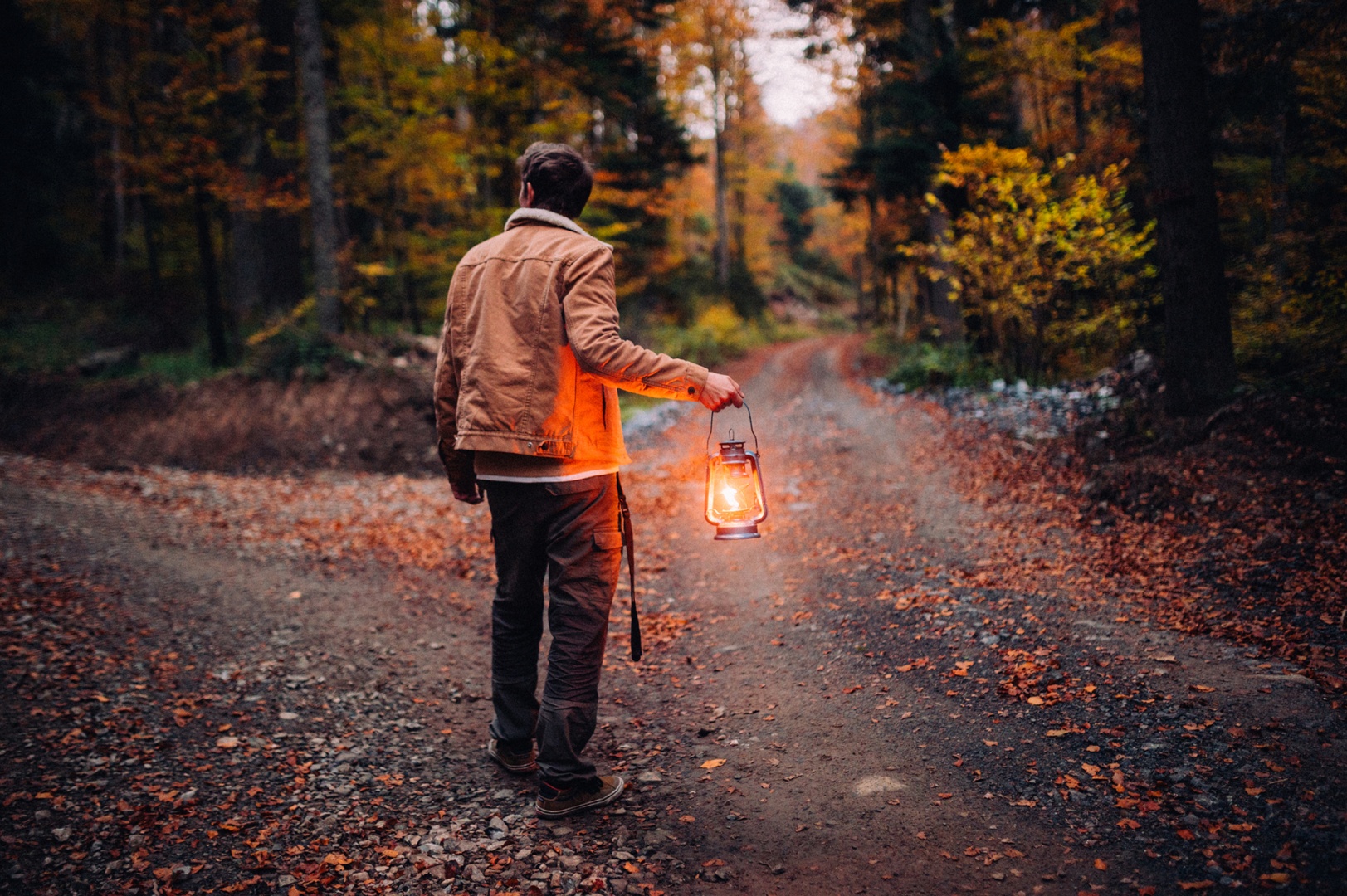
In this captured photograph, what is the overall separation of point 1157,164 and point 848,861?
715cm

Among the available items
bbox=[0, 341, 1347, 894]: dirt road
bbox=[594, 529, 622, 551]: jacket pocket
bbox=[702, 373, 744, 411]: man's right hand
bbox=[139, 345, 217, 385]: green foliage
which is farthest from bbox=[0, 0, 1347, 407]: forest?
bbox=[594, 529, 622, 551]: jacket pocket

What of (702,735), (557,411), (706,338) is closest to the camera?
(557,411)

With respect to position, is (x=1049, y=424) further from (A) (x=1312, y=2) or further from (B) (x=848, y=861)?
(B) (x=848, y=861)

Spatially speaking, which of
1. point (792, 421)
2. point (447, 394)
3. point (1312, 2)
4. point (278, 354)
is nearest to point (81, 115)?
point (278, 354)

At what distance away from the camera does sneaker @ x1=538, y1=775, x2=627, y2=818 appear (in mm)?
2881

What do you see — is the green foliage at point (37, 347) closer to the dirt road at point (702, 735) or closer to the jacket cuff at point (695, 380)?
the dirt road at point (702, 735)

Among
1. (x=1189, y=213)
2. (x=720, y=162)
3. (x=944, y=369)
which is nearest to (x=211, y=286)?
(x=944, y=369)

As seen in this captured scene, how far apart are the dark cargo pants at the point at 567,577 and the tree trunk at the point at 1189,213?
6.30 meters

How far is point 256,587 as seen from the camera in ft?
19.4

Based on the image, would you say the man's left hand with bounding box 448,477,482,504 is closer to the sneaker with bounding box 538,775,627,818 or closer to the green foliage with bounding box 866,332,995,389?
the sneaker with bounding box 538,775,627,818

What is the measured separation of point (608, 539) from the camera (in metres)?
2.96

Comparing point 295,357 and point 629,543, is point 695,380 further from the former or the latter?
point 295,357

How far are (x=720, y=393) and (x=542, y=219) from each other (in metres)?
1.03

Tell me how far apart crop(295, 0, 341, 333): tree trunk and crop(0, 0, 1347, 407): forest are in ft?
0.13
